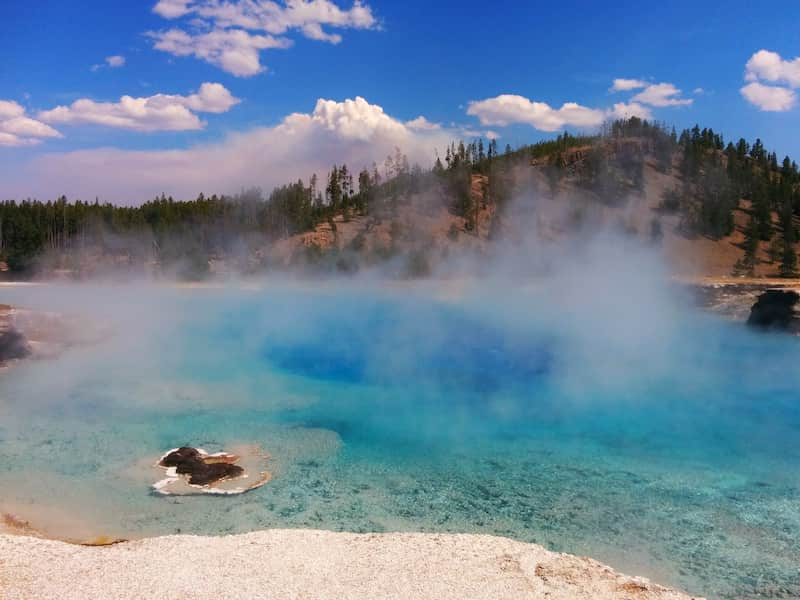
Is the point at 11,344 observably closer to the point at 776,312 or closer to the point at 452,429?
the point at 452,429

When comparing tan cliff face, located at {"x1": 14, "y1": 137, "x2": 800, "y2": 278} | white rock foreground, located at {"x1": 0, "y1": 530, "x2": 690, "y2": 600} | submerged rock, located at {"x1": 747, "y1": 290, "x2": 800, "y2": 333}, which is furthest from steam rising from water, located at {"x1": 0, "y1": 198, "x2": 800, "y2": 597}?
tan cliff face, located at {"x1": 14, "y1": 137, "x2": 800, "y2": 278}

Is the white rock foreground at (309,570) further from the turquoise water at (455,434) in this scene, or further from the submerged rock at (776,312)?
the submerged rock at (776,312)

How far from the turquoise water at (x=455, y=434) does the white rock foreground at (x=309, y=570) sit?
3.06 feet

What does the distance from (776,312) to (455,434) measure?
84.0ft

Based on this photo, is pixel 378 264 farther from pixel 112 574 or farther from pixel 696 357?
pixel 112 574

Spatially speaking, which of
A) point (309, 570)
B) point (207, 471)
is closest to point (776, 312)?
point (207, 471)

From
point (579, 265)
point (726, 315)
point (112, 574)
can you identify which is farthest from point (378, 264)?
point (112, 574)

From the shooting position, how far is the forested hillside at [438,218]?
5834 centimetres

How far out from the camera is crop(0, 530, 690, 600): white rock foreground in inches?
307

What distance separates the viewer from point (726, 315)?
119 feet

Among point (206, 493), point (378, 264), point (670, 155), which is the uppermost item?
point (670, 155)

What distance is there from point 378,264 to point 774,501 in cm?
4609


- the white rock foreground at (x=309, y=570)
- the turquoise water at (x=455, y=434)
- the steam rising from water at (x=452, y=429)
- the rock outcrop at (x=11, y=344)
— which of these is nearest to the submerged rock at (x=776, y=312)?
the steam rising from water at (x=452, y=429)

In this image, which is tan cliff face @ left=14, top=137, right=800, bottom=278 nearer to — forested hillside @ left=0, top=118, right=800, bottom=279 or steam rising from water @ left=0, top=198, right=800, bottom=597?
forested hillside @ left=0, top=118, right=800, bottom=279
